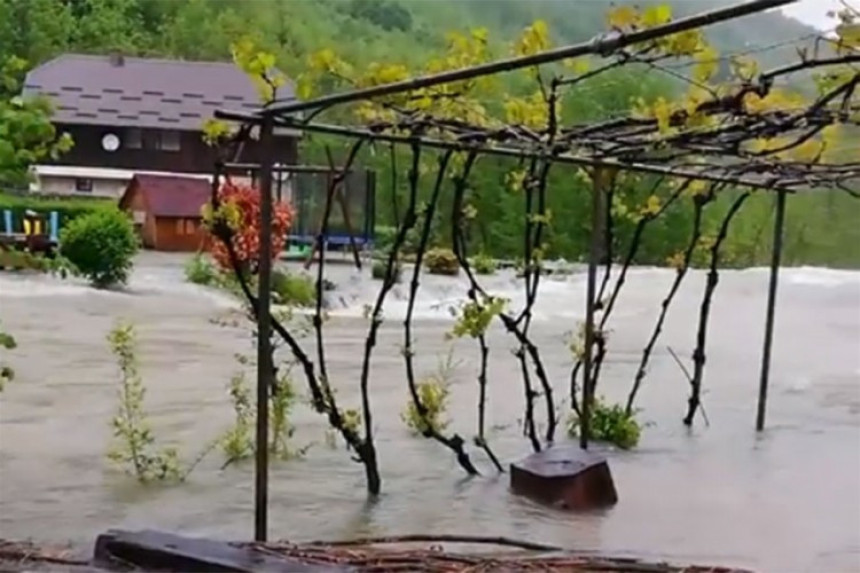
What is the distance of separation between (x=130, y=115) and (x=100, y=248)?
8733 millimetres

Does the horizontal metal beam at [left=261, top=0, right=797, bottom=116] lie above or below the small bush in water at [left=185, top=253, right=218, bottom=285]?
above

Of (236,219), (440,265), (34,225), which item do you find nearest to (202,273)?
(34,225)

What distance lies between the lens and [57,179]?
19.9m

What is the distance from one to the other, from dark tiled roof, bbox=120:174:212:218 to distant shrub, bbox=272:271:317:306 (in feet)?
17.4

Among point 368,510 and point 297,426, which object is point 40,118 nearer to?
point 368,510

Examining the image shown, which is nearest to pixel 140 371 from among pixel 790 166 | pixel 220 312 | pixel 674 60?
pixel 220 312

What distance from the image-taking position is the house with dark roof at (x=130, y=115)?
21.0 meters

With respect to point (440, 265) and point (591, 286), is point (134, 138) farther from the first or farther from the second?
point (591, 286)

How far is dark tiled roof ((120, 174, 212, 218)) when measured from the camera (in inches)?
714

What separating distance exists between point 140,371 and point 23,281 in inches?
210

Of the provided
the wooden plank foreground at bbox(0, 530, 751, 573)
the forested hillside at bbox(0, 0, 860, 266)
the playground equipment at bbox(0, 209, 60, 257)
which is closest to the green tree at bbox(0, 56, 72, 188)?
the wooden plank foreground at bbox(0, 530, 751, 573)

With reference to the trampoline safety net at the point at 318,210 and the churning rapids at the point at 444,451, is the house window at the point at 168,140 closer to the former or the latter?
the trampoline safety net at the point at 318,210

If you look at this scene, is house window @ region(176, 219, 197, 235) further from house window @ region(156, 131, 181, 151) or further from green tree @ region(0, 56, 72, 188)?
green tree @ region(0, 56, 72, 188)

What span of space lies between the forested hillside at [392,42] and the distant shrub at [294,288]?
1.45 meters
